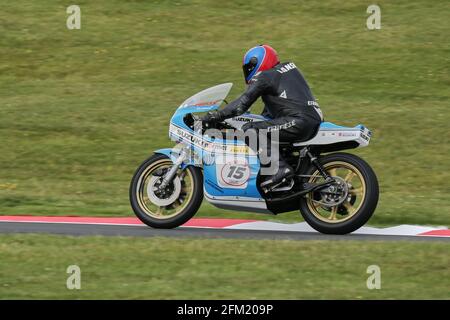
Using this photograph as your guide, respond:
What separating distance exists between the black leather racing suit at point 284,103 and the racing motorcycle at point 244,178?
0.14m

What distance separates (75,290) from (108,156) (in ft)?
28.0

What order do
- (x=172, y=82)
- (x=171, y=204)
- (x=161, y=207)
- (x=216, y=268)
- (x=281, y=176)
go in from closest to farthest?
(x=216, y=268) → (x=281, y=176) → (x=171, y=204) → (x=161, y=207) → (x=172, y=82)

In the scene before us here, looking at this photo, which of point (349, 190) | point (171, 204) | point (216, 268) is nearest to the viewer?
point (216, 268)

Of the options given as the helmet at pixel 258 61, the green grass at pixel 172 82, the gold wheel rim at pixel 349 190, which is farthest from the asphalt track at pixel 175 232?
the helmet at pixel 258 61

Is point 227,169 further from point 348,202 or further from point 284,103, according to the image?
point 348,202

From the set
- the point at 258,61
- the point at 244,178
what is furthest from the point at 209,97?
the point at 244,178

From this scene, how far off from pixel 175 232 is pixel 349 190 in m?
2.01

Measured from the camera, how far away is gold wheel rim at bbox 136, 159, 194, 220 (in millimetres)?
11453

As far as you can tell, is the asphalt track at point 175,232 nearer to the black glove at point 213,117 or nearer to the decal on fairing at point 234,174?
the decal on fairing at point 234,174

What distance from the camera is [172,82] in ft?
70.3

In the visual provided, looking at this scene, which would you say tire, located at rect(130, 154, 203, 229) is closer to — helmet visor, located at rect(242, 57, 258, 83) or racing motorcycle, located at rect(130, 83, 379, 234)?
racing motorcycle, located at rect(130, 83, 379, 234)

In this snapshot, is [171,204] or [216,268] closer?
[216,268]

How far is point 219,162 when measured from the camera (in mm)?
11383
